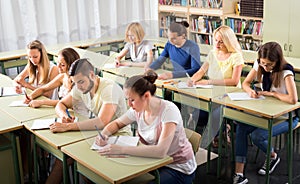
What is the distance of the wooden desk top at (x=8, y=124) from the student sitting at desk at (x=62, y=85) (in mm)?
291

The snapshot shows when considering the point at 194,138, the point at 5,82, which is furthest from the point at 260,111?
the point at 5,82

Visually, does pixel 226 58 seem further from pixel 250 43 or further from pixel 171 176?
pixel 250 43

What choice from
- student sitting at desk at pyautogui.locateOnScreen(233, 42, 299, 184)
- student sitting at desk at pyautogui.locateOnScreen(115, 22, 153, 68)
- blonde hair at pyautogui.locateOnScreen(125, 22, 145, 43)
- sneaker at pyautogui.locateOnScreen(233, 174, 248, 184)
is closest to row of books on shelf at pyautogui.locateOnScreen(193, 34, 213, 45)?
student sitting at desk at pyautogui.locateOnScreen(233, 42, 299, 184)

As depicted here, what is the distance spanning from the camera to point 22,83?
4.16 m

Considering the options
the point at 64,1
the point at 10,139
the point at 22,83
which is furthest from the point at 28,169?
the point at 64,1

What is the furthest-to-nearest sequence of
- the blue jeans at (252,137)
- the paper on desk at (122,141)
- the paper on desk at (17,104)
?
the paper on desk at (17,104)
the blue jeans at (252,137)
the paper on desk at (122,141)

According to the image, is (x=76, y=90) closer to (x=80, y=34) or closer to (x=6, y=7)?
(x=6, y=7)

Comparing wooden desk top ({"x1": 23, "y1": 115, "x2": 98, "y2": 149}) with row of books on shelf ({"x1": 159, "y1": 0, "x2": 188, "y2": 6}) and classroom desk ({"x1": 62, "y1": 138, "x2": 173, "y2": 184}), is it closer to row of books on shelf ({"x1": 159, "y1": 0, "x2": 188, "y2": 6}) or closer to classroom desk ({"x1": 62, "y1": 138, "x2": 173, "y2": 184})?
classroom desk ({"x1": 62, "y1": 138, "x2": 173, "y2": 184})

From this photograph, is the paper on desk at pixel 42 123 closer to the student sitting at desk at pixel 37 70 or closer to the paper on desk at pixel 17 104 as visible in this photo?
the paper on desk at pixel 17 104

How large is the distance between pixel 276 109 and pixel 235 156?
2.15 ft

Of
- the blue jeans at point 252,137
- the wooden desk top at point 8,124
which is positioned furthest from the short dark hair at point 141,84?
the blue jeans at point 252,137

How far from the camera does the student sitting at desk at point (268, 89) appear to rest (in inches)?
135

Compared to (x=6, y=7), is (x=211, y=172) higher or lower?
lower

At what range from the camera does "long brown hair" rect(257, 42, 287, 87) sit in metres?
3.42
